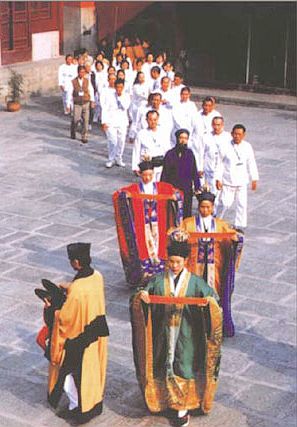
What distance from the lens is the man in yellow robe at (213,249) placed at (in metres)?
8.30

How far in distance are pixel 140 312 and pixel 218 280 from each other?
179 centimetres

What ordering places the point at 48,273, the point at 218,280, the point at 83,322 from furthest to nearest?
1. the point at 48,273
2. the point at 218,280
3. the point at 83,322

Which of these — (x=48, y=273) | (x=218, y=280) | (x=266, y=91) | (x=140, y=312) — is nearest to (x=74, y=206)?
(x=48, y=273)

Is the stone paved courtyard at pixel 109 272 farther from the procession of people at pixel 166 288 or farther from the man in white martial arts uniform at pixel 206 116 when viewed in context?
the man in white martial arts uniform at pixel 206 116

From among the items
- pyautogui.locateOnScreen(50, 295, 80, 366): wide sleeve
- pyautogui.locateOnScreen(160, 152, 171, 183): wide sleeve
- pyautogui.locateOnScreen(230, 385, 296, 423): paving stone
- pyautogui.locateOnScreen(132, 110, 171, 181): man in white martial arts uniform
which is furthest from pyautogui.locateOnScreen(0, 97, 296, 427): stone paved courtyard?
pyautogui.locateOnScreen(160, 152, 171, 183): wide sleeve

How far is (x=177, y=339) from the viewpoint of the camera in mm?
6832

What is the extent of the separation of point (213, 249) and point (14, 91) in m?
12.0

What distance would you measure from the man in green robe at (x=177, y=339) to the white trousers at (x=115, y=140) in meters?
7.76

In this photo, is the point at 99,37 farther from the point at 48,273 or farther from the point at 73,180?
the point at 48,273

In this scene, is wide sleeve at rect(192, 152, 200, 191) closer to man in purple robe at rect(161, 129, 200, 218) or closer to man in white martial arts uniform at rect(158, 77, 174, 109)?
man in purple robe at rect(161, 129, 200, 218)

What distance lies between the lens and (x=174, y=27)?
23312 mm

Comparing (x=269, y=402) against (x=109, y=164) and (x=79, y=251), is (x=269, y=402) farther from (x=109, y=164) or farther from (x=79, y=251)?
(x=109, y=164)

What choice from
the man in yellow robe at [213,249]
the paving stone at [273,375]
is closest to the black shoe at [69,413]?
the paving stone at [273,375]

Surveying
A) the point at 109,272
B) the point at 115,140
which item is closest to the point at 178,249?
the point at 109,272
